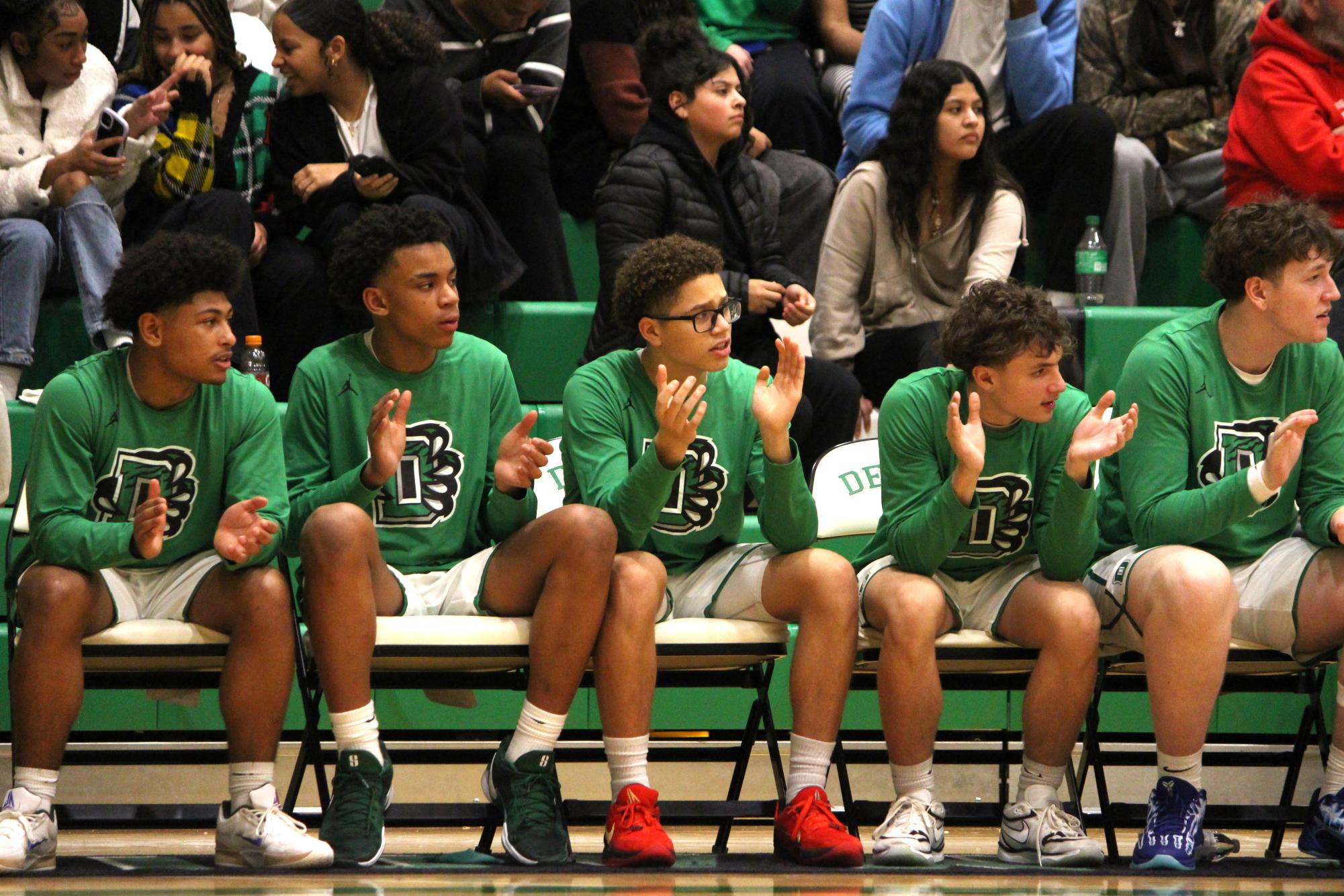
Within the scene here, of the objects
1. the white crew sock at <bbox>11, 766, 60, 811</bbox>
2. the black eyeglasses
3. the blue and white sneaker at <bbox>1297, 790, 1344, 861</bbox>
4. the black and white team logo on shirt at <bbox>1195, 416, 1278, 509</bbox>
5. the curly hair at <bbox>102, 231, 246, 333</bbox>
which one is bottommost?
the blue and white sneaker at <bbox>1297, 790, 1344, 861</bbox>

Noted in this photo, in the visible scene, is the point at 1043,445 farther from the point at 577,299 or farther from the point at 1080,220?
the point at 577,299

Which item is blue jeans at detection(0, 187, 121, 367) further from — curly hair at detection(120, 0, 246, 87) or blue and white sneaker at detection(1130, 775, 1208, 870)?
blue and white sneaker at detection(1130, 775, 1208, 870)

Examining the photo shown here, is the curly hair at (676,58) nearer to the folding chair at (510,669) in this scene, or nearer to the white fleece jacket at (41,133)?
the white fleece jacket at (41,133)

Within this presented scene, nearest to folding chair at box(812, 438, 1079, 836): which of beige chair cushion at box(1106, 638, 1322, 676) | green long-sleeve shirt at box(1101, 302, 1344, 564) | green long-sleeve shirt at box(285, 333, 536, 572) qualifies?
beige chair cushion at box(1106, 638, 1322, 676)

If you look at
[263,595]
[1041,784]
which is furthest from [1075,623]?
[263,595]

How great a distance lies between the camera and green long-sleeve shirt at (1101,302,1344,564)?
329 cm

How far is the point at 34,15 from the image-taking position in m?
4.39

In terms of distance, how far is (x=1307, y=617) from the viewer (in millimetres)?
3150

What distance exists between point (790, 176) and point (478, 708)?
1.99 metres

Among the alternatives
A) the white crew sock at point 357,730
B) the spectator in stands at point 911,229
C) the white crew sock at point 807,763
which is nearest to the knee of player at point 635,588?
the white crew sock at point 807,763

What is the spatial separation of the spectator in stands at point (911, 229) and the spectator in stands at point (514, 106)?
85 cm

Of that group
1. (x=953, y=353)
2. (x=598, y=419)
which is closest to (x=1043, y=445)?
(x=953, y=353)

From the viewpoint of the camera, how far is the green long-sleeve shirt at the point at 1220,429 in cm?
329

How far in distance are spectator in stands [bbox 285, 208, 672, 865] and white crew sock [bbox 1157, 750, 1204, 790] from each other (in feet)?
3.20
